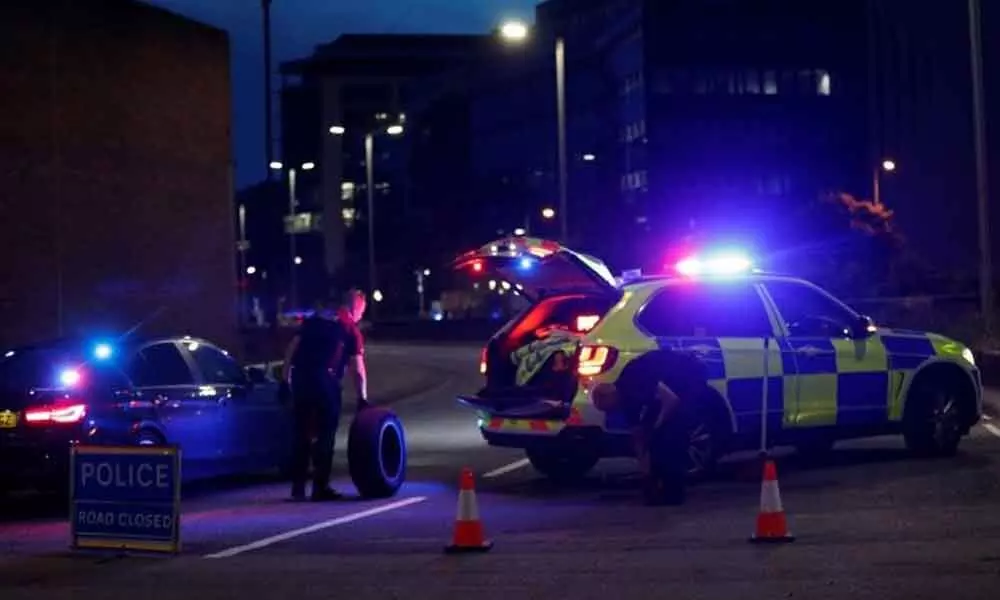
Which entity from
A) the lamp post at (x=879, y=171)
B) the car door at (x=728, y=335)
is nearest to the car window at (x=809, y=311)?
the car door at (x=728, y=335)

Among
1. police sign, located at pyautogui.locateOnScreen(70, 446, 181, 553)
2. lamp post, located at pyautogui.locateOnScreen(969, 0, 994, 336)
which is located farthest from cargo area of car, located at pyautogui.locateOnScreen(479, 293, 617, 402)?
lamp post, located at pyautogui.locateOnScreen(969, 0, 994, 336)

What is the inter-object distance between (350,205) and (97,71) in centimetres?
8827

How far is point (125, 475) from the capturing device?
34.7ft

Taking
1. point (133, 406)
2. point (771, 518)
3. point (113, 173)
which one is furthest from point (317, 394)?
point (113, 173)

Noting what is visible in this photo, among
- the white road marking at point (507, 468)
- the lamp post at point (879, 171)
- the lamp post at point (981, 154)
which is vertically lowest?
the white road marking at point (507, 468)

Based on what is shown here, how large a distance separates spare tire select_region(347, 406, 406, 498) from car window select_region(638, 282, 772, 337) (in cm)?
234

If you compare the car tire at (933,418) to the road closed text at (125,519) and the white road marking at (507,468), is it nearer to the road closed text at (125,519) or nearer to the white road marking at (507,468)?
the white road marking at (507,468)

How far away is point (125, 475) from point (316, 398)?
127 inches

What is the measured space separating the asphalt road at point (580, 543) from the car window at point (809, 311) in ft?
4.02

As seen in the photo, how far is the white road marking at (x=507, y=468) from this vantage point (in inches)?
601

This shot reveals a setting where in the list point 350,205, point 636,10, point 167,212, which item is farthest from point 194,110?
point 350,205

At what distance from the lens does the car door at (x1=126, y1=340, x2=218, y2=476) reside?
539 inches

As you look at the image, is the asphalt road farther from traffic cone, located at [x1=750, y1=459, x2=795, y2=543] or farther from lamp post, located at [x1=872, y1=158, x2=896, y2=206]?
lamp post, located at [x1=872, y1=158, x2=896, y2=206]

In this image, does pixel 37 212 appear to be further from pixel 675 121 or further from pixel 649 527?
pixel 675 121
